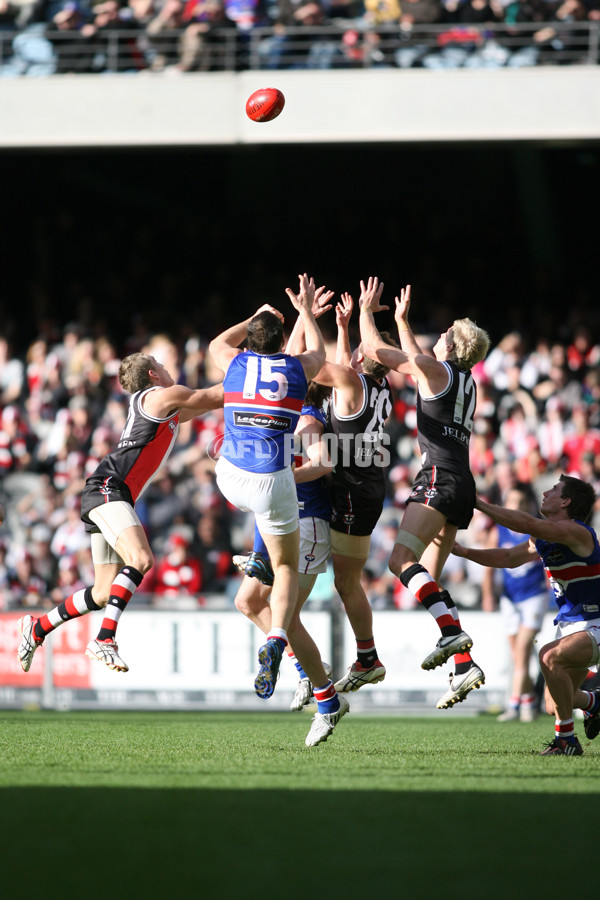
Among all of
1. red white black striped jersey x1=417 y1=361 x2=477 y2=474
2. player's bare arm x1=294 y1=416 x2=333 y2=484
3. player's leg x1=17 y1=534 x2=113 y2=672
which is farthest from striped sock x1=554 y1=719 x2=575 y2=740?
player's leg x1=17 y1=534 x2=113 y2=672

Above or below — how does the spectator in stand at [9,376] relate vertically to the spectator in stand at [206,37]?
below

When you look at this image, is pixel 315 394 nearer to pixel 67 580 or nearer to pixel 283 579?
pixel 283 579

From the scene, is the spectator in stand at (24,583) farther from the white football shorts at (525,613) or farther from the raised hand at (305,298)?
the raised hand at (305,298)

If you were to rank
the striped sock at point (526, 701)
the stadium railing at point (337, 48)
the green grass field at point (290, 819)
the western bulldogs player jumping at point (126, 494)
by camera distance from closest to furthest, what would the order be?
the green grass field at point (290, 819) → the western bulldogs player jumping at point (126, 494) → the striped sock at point (526, 701) → the stadium railing at point (337, 48)

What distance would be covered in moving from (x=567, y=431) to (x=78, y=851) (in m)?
11.7

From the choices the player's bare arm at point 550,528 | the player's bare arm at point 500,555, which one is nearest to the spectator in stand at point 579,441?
the player's bare arm at point 500,555

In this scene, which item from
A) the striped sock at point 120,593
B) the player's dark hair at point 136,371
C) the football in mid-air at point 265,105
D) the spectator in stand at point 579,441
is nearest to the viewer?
the striped sock at point 120,593

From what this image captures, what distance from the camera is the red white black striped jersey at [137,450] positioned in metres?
8.25

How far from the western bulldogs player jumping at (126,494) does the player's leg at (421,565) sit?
5.28 ft

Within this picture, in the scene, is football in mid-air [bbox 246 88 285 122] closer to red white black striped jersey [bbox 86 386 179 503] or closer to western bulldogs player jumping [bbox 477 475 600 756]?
red white black striped jersey [bbox 86 386 179 503]

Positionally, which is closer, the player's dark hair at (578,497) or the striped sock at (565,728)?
the striped sock at (565,728)

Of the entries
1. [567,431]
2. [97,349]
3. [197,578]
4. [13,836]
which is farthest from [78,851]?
[97,349]

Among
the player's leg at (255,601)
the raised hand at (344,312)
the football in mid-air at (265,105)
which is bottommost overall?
the player's leg at (255,601)

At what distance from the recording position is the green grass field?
3.84 meters
